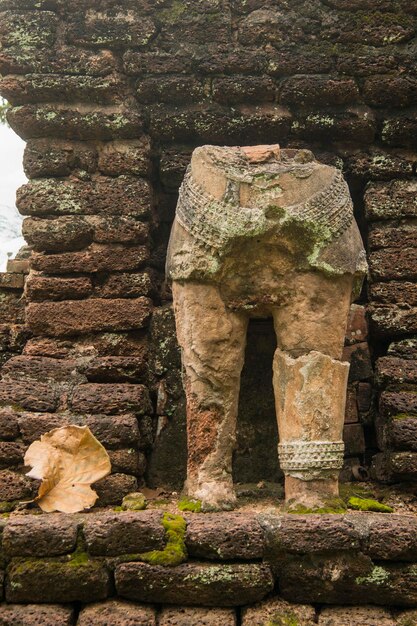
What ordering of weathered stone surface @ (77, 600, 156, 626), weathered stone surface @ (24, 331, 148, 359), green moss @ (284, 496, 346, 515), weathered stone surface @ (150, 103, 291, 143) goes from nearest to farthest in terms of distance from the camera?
1. weathered stone surface @ (77, 600, 156, 626)
2. green moss @ (284, 496, 346, 515)
3. weathered stone surface @ (24, 331, 148, 359)
4. weathered stone surface @ (150, 103, 291, 143)

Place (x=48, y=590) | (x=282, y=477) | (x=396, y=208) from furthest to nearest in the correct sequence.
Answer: (x=396, y=208) → (x=282, y=477) → (x=48, y=590)

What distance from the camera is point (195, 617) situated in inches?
137

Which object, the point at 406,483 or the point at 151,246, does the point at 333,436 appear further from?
the point at 151,246

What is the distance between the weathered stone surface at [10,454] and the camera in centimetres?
419

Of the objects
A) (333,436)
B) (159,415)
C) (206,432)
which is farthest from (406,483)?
(159,415)

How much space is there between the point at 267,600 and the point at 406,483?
1.24m

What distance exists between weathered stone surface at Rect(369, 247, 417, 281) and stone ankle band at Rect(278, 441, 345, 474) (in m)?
1.45

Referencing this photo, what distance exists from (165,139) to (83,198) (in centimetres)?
75

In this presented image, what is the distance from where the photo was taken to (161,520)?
143 inches

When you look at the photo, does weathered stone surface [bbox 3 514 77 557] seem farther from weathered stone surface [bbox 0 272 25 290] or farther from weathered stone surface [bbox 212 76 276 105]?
weathered stone surface [bbox 212 76 276 105]

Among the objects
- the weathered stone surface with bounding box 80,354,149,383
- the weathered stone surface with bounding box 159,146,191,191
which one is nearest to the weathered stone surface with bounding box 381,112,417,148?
the weathered stone surface with bounding box 159,146,191,191

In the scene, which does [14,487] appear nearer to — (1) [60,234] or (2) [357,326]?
(1) [60,234]

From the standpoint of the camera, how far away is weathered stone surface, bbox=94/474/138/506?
165 inches

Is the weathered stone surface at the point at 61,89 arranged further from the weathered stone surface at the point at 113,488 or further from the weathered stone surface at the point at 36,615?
the weathered stone surface at the point at 36,615
